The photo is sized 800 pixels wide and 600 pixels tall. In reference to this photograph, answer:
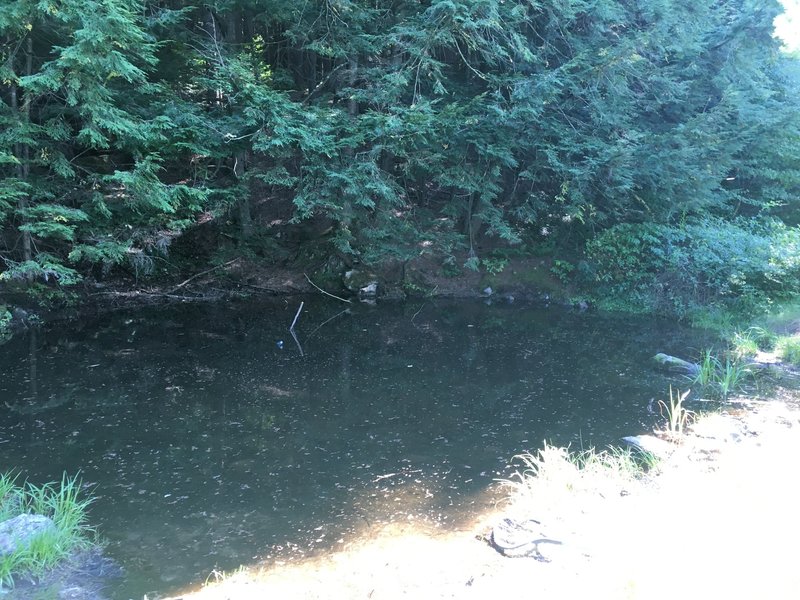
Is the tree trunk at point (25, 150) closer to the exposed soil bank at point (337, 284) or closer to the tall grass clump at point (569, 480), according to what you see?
the exposed soil bank at point (337, 284)

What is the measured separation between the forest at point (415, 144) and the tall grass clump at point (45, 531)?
17.5ft

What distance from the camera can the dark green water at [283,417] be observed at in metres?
4.76

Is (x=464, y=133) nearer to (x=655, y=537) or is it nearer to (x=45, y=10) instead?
(x=45, y=10)

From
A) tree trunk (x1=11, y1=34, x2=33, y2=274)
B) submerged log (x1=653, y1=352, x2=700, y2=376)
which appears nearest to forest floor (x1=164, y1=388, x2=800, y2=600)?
submerged log (x1=653, y1=352, x2=700, y2=376)

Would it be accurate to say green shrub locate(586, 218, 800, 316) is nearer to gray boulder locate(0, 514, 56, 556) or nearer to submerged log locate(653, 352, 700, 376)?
submerged log locate(653, 352, 700, 376)

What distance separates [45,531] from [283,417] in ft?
10.3

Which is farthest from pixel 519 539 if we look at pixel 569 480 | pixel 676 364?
pixel 676 364

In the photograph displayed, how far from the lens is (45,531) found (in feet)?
12.5

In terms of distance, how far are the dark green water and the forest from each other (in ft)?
6.36

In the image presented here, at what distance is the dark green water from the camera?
4762mm

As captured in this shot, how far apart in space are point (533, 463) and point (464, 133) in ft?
27.3

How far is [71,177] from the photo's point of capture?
9.62m

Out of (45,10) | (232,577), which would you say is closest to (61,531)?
(232,577)

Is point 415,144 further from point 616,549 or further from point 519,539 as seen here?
point 616,549
